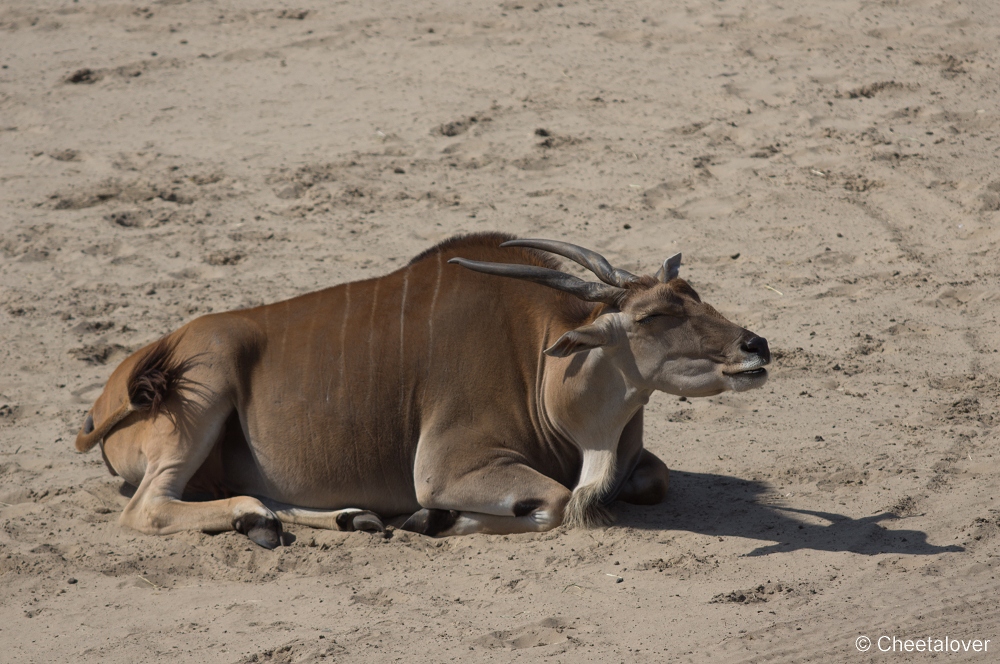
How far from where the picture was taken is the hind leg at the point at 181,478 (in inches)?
189

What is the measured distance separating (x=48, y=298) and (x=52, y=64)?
368cm

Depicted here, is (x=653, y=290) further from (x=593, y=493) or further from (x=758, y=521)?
(x=758, y=521)

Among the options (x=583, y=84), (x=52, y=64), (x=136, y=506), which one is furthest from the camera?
(x=52, y=64)

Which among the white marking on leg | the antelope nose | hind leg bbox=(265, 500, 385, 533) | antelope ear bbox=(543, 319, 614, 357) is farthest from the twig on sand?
the antelope nose

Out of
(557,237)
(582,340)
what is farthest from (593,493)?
(557,237)

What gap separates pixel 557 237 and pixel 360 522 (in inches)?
117

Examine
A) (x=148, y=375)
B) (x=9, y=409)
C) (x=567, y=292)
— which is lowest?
(x=9, y=409)

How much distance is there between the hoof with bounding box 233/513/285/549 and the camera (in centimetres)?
471

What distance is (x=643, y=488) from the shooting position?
16.1 ft

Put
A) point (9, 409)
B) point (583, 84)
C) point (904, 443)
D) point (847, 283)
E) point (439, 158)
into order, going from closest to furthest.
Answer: point (904, 443) < point (9, 409) < point (847, 283) < point (439, 158) < point (583, 84)

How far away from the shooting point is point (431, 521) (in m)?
4.81

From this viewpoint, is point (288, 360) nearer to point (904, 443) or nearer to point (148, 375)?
point (148, 375)

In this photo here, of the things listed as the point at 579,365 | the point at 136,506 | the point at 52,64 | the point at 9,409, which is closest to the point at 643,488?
the point at 579,365

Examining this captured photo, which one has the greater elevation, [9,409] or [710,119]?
[710,119]
